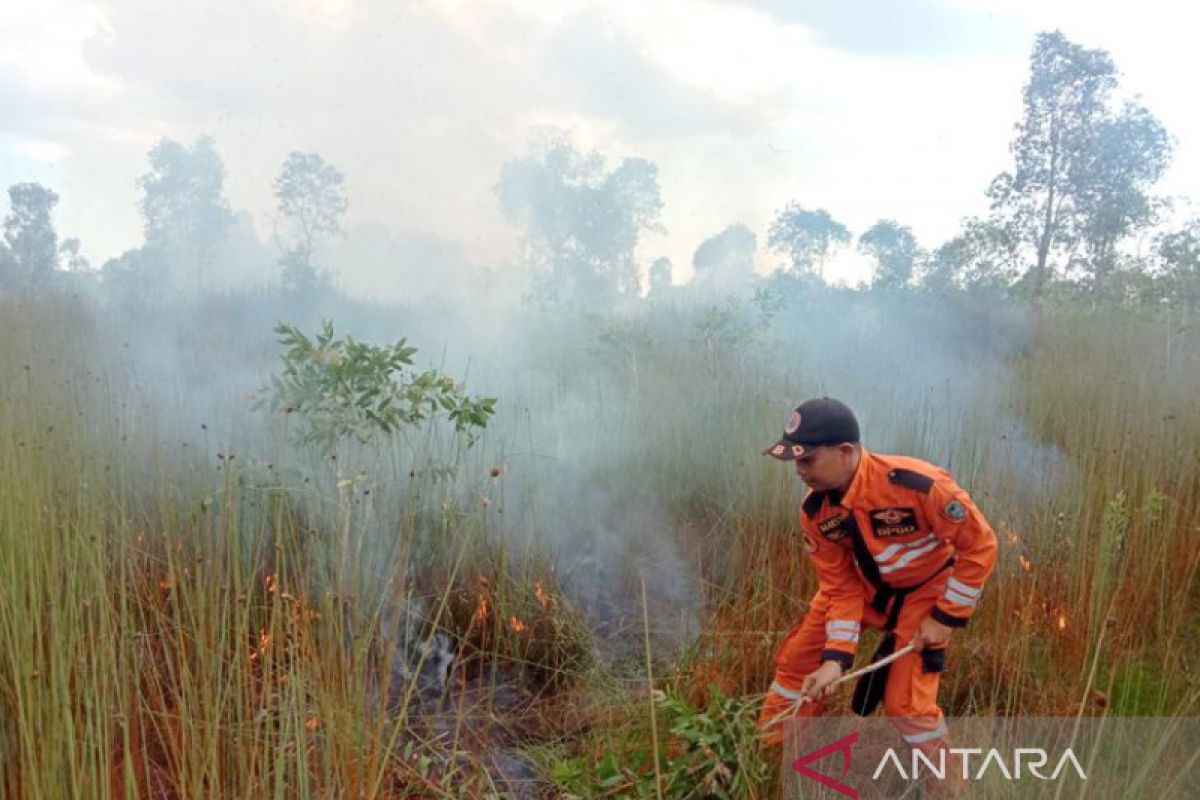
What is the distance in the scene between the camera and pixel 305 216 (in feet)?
30.9

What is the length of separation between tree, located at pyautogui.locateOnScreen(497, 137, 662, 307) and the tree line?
2 cm

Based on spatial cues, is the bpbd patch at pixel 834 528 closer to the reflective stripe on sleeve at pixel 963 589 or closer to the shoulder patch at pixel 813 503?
the shoulder patch at pixel 813 503

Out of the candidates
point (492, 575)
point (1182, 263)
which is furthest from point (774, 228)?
point (492, 575)

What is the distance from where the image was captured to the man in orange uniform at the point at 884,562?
271 centimetres

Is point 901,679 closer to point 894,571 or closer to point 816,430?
point 894,571

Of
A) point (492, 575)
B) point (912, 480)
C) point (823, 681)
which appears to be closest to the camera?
point (823, 681)

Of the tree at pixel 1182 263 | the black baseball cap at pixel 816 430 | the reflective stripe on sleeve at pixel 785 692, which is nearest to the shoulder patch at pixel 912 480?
the black baseball cap at pixel 816 430

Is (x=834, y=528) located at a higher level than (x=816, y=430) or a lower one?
lower

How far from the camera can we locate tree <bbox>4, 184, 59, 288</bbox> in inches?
470

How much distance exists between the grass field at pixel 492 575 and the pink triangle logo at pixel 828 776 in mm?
184

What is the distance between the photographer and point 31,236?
14477 mm

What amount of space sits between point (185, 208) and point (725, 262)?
839 cm

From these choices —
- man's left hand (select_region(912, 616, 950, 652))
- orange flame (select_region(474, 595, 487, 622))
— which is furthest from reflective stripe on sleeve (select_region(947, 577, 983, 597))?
orange flame (select_region(474, 595, 487, 622))

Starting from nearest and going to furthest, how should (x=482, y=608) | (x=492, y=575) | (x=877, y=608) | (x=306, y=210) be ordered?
1. (x=877, y=608)
2. (x=482, y=608)
3. (x=492, y=575)
4. (x=306, y=210)
